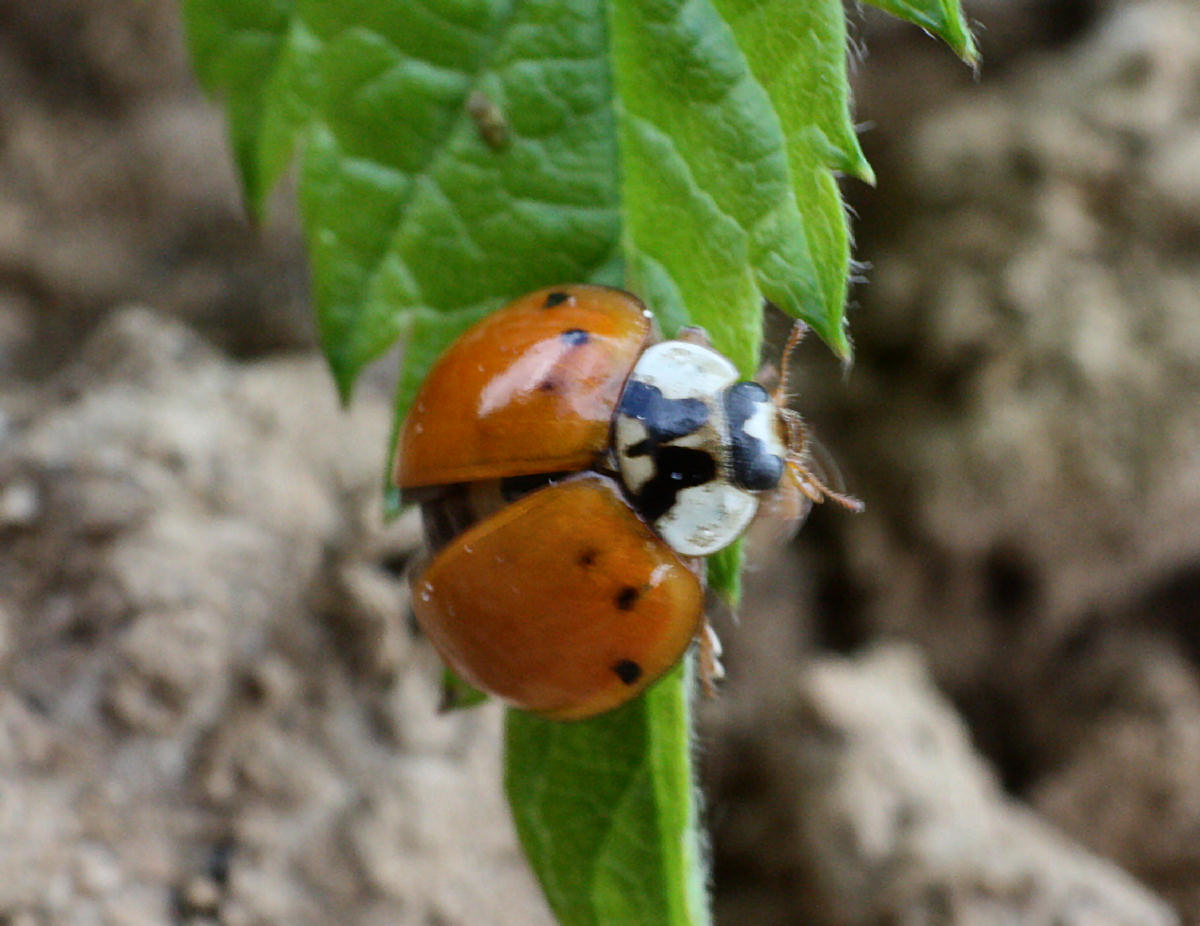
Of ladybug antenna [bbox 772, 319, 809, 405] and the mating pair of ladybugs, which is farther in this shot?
ladybug antenna [bbox 772, 319, 809, 405]

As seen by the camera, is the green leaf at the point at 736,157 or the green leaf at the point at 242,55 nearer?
the green leaf at the point at 736,157

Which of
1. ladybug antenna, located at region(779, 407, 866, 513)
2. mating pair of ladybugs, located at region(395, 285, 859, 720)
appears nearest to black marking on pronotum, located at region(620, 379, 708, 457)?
mating pair of ladybugs, located at region(395, 285, 859, 720)

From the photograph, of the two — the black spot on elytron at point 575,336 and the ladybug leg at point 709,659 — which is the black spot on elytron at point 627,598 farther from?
the black spot on elytron at point 575,336

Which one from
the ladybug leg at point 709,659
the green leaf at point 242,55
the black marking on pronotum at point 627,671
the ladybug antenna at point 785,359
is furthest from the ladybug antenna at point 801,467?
the green leaf at point 242,55

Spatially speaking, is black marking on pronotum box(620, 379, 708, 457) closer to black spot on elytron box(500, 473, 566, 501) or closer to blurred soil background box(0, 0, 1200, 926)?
black spot on elytron box(500, 473, 566, 501)

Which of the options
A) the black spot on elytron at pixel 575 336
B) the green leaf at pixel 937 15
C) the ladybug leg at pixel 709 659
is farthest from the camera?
the ladybug leg at pixel 709 659

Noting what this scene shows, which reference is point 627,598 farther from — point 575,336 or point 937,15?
point 937,15

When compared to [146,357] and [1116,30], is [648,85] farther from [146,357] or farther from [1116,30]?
[1116,30]
